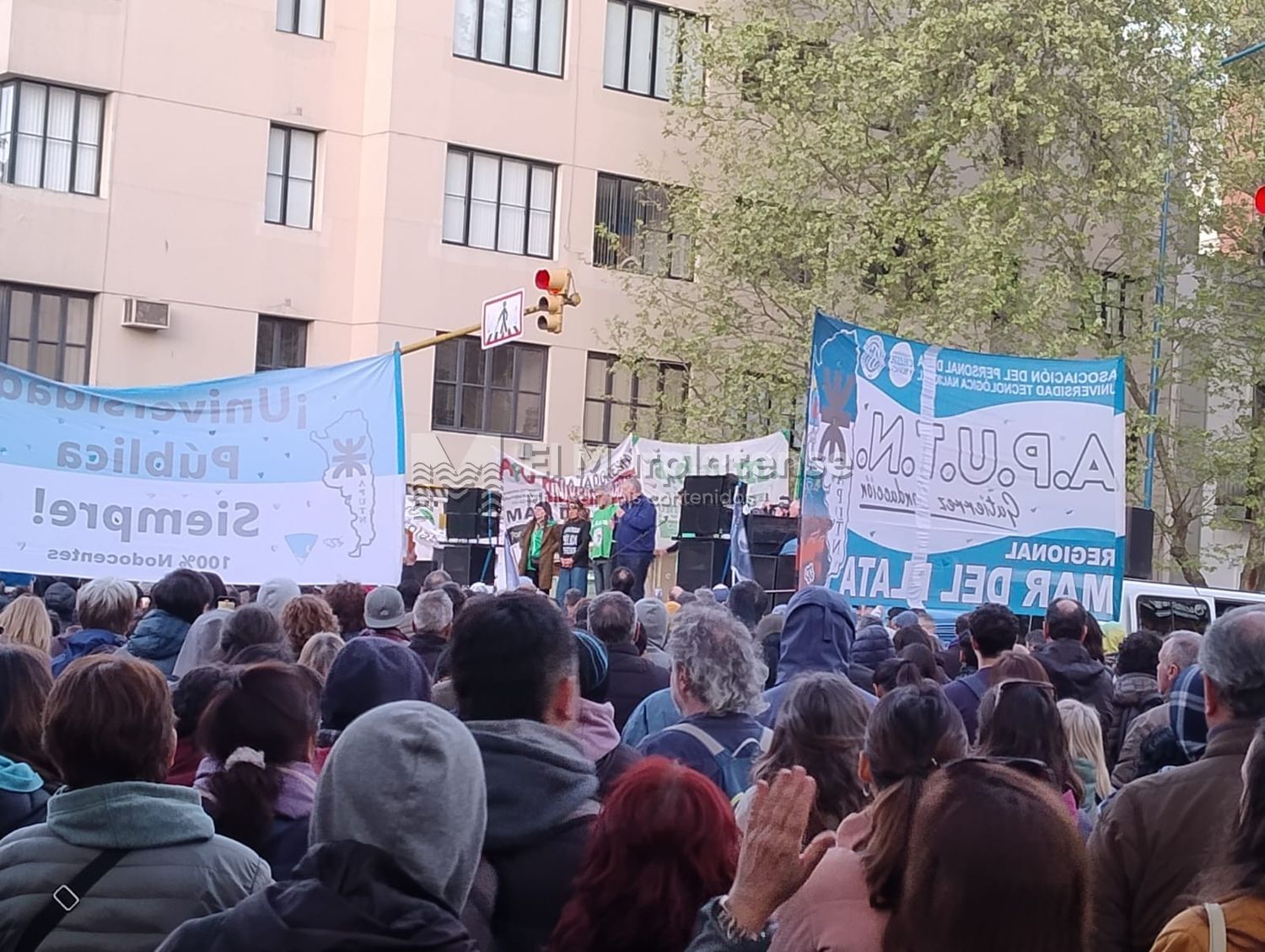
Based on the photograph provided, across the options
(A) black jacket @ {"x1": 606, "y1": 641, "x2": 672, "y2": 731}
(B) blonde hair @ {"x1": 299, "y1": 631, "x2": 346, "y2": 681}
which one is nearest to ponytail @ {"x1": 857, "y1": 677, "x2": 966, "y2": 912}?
(B) blonde hair @ {"x1": 299, "y1": 631, "x2": 346, "y2": 681}

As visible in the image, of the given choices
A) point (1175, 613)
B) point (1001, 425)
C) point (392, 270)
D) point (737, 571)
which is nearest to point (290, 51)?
point (392, 270)

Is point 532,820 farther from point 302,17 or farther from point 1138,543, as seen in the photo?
point 302,17

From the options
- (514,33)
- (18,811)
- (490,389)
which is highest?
(514,33)

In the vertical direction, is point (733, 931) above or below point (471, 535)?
below

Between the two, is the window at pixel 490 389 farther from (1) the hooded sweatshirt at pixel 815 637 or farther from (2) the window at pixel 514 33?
(1) the hooded sweatshirt at pixel 815 637

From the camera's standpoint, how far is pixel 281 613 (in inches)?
306

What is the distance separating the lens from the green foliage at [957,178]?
2720cm

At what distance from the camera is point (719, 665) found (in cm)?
539

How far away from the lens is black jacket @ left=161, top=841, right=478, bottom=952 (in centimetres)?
283

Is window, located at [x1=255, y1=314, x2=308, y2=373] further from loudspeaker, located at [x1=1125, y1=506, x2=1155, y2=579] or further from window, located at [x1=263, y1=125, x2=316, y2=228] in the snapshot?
loudspeaker, located at [x1=1125, y1=506, x2=1155, y2=579]

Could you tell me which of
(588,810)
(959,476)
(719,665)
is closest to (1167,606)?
(959,476)

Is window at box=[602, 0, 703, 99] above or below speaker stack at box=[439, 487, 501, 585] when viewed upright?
above

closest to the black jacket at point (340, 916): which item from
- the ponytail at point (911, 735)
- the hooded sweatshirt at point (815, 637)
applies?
the ponytail at point (911, 735)

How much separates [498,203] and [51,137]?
25.0 feet
